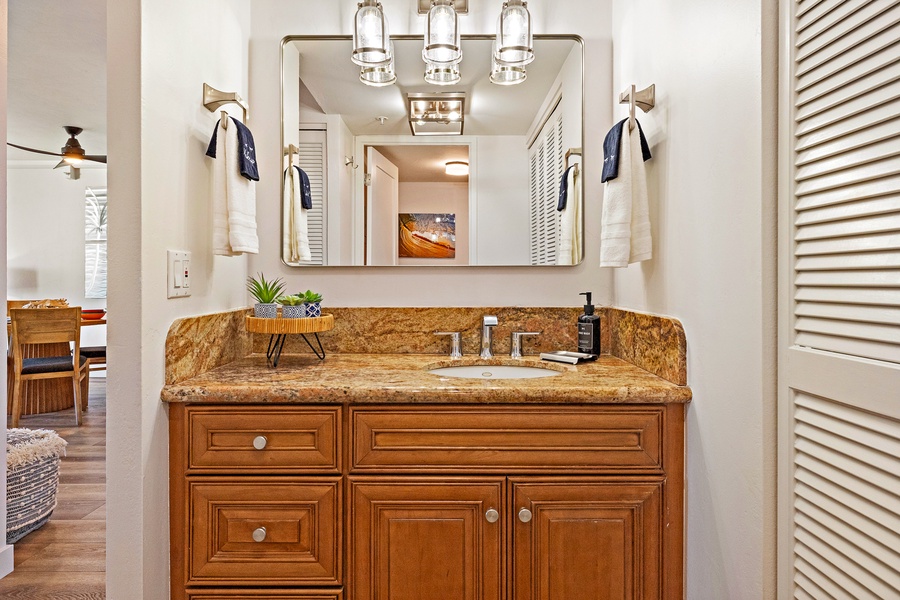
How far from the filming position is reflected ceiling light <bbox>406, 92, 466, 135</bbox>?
1921 millimetres

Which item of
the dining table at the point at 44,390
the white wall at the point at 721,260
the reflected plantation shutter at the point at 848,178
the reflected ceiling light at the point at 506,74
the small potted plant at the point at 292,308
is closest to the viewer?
the reflected plantation shutter at the point at 848,178

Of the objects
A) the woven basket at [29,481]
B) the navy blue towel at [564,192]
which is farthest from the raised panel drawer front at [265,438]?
the woven basket at [29,481]

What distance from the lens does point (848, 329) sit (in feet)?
2.75

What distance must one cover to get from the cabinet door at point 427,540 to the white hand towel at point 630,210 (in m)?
0.74

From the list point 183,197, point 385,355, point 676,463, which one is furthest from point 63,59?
point 676,463

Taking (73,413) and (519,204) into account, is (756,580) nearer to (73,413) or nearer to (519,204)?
(519,204)

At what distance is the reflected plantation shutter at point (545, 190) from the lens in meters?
1.93

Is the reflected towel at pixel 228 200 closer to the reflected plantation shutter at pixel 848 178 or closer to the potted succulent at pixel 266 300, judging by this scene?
the potted succulent at pixel 266 300

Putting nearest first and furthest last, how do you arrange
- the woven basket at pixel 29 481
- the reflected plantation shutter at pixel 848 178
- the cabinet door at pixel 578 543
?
1. the reflected plantation shutter at pixel 848 178
2. the cabinet door at pixel 578 543
3. the woven basket at pixel 29 481

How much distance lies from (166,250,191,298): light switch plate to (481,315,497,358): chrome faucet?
3.05 ft

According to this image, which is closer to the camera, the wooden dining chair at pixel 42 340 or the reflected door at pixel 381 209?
the reflected door at pixel 381 209

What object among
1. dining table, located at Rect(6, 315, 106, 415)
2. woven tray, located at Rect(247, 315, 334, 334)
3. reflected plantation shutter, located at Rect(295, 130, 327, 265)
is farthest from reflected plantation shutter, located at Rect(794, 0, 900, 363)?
dining table, located at Rect(6, 315, 106, 415)

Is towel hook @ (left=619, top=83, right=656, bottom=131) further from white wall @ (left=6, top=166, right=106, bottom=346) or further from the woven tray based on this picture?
white wall @ (left=6, top=166, right=106, bottom=346)

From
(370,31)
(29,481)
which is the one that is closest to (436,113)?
(370,31)
